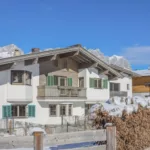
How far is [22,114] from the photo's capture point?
29.3 meters

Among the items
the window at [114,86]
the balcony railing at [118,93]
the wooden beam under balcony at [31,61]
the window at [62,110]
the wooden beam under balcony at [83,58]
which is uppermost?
the wooden beam under balcony at [83,58]

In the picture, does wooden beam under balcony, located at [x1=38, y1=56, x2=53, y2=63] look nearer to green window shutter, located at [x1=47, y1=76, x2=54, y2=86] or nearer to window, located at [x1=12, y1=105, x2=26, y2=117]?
green window shutter, located at [x1=47, y1=76, x2=54, y2=86]

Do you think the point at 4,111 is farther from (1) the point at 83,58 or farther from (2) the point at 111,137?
(2) the point at 111,137

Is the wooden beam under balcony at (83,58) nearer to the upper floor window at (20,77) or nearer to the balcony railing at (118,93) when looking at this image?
the balcony railing at (118,93)

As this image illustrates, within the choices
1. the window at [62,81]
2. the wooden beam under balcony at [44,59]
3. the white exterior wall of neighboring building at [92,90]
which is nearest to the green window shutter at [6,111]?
the wooden beam under balcony at [44,59]

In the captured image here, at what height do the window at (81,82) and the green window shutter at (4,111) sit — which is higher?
the window at (81,82)

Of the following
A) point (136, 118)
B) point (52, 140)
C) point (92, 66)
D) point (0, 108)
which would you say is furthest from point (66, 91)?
point (52, 140)

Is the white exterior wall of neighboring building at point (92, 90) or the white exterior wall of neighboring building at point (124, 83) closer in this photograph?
the white exterior wall of neighboring building at point (92, 90)

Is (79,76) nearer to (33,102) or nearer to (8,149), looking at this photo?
(33,102)

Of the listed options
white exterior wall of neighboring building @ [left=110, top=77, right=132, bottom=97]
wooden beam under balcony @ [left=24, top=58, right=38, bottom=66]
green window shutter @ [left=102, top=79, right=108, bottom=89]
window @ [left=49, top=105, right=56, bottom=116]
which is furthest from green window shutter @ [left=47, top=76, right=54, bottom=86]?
white exterior wall of neighboring building @ [left=110, top=77, right=132, bottom=97]

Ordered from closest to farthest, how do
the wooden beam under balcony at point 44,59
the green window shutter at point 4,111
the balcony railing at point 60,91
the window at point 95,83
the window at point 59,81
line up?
the green window shutter at point 4,111, the balcony railing at point 60,91, the wooden beam under balcony at point 44,59, the window at point 59,81, the window at point 95,83

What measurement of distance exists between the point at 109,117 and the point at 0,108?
2028 cm

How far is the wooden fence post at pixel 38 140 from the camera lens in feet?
20.8

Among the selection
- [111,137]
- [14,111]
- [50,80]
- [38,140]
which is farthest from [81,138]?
[50,80]
